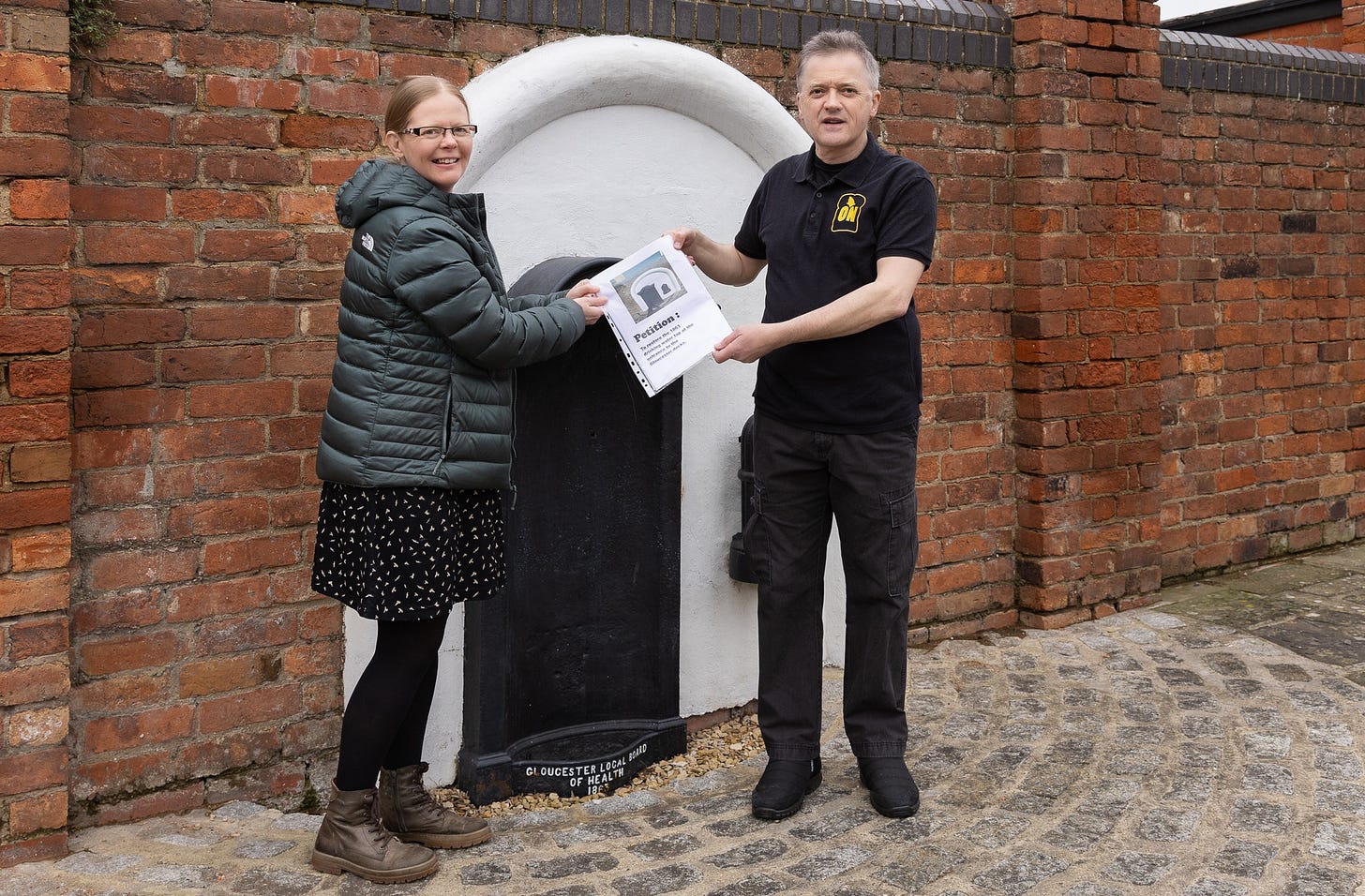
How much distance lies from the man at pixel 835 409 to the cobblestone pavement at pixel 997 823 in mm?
220

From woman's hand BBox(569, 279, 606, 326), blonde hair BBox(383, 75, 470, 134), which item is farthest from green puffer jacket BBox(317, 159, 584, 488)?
woman's hand BBox(569, 279, 606, 326)

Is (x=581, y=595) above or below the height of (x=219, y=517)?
below

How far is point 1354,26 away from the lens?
7.89m

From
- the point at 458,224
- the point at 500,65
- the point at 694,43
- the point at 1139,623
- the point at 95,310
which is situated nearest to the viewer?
the point at 458,224

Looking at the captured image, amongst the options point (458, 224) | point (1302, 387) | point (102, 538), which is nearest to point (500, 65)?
point (458, 224)

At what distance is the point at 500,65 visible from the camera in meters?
3.94

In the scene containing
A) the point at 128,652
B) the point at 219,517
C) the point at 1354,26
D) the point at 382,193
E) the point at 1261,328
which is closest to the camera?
the point at 382,193

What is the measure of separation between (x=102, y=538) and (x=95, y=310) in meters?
0.58

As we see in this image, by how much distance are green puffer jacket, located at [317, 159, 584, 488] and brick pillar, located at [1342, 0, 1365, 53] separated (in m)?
6.73

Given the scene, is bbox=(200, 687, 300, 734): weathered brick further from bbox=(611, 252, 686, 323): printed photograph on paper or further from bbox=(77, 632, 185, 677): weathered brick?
bbox=(611, 252, 686, 323): printed photograph on paper

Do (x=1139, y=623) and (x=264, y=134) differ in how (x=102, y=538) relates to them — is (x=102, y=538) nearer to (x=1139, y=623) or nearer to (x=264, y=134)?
(x=264, y=134)

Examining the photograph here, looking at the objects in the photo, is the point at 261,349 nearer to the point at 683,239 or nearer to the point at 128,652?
the point at 128,652

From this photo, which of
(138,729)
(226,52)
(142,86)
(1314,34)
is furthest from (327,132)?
(1314,34)

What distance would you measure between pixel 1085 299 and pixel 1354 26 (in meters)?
3.95
